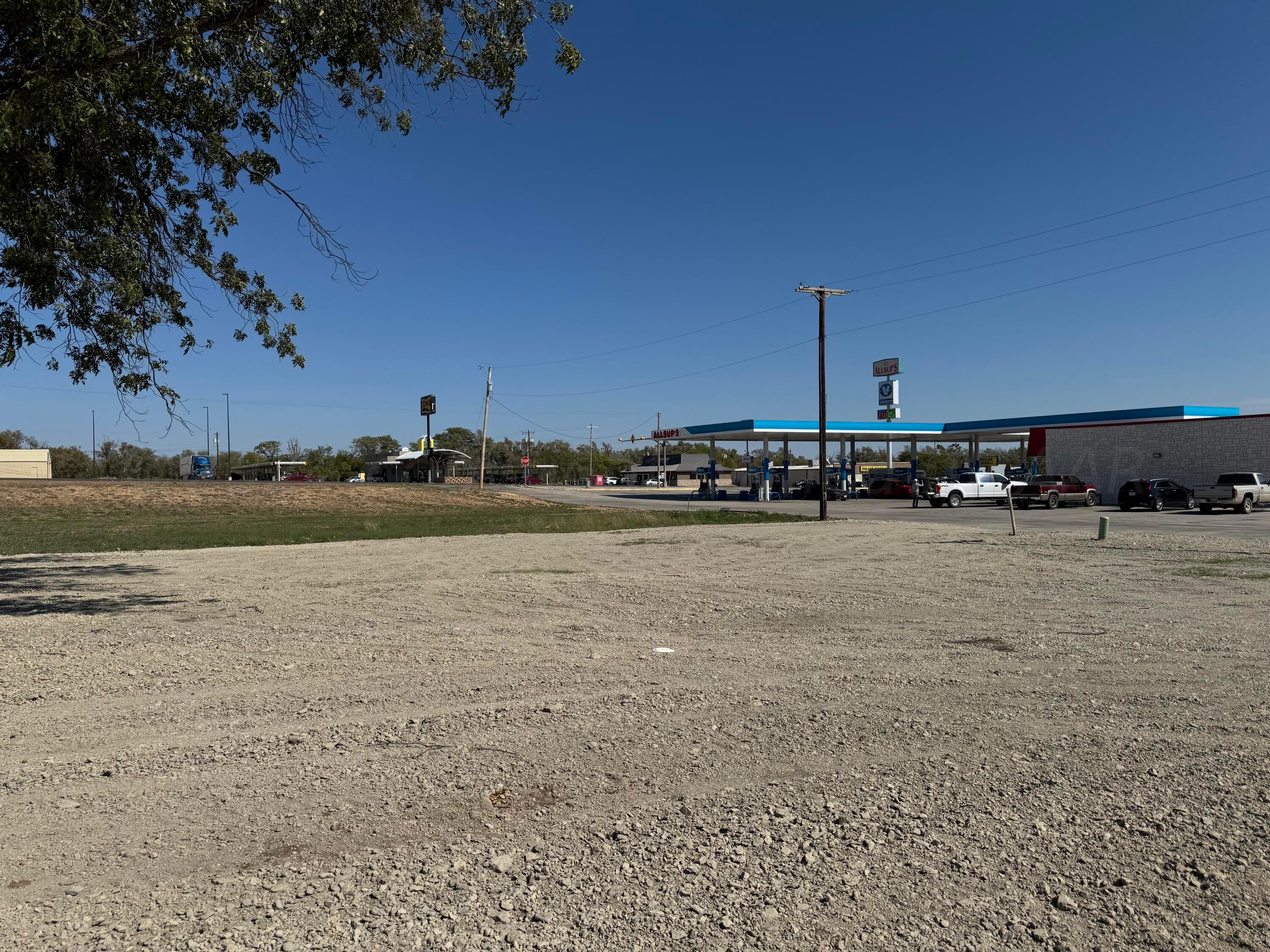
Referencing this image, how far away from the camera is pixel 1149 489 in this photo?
41.0m

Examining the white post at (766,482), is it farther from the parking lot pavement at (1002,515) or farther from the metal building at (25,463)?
the metal building at (25,463)

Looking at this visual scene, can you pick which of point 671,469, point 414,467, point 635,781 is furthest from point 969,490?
point 671,469

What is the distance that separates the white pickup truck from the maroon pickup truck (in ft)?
3.73

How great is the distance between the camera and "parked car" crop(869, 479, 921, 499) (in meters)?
59.1

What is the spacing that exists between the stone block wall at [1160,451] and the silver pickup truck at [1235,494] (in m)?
6.51

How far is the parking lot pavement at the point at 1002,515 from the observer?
28.8m

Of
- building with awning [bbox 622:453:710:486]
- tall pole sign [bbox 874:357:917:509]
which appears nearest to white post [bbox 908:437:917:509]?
tall pole sign [bbox 874:357:917:509]

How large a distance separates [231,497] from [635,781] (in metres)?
49.6

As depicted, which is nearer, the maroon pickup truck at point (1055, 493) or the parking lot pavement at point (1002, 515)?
the parking lot pavement at point (1002, 515)

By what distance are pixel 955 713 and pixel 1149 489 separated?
41004 millimetres

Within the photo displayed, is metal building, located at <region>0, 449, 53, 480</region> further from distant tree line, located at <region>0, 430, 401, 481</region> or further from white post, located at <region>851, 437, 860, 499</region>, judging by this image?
white post, located at <region>851, 437, 860, 499</region>

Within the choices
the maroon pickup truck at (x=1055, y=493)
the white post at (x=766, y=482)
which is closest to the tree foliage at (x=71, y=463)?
the white post at (x=766, y=482)

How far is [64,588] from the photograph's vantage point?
13.5 meters

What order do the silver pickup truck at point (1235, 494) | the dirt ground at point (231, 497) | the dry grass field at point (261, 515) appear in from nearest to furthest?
the dry grass field at point (261, 515) → the silver pickup truck at point (1235, 494) → the dirt ground at point (231, 497)
